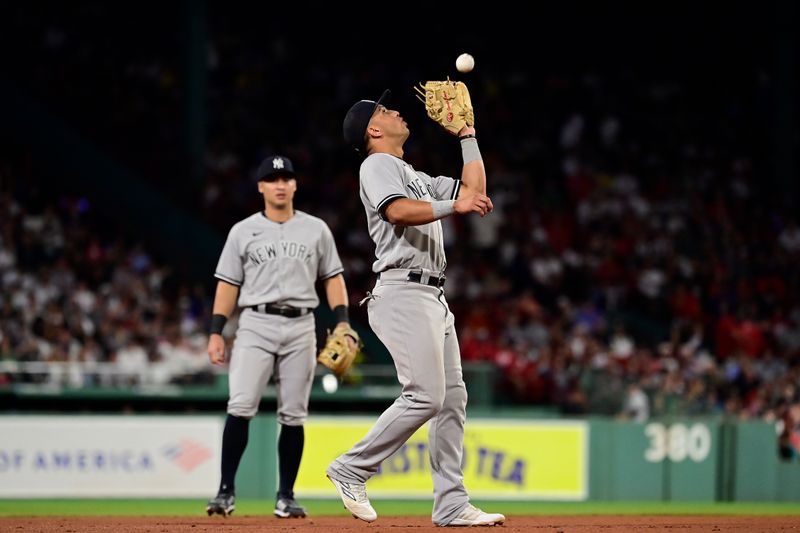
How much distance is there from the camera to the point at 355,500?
21.7ft

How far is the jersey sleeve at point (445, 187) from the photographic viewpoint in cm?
697

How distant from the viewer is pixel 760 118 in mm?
22656

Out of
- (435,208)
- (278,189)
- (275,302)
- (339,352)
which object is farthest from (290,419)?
(435,208)

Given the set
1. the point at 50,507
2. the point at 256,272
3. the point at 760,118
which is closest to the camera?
the point at 256,272

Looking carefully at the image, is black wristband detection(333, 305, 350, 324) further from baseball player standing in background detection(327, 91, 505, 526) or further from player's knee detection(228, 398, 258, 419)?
baseball player standing in background detection(327, 91, 505, 526)

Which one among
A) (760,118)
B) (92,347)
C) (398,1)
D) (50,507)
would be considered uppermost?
(398,1)

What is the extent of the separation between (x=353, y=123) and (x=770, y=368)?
427 inches

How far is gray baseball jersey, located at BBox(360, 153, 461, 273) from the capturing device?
664cm

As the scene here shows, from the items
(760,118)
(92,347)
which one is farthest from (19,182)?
(760,118)

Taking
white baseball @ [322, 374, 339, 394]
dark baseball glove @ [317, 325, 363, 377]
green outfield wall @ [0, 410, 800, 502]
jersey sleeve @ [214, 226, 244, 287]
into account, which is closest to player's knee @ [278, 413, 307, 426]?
dark baseball glove @ [317, 325, 363, 377]

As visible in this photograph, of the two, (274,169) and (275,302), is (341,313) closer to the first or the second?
(275,302)

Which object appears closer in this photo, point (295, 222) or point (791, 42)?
point (295, 222)

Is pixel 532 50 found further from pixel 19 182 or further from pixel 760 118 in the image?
pixel 19 182

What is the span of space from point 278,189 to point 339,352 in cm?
118
